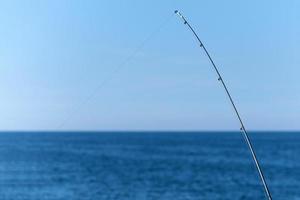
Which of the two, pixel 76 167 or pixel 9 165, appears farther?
pixel 9 165

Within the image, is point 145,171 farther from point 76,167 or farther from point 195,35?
point 195,35

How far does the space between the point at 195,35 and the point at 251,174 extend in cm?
4916

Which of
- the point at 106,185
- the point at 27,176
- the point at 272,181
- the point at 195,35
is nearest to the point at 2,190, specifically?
the point at 106,185

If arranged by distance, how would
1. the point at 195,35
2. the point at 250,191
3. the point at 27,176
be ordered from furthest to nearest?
the point at 27,176, the point at 250,191, the point at 195,35

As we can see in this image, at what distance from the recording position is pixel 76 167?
67250mm

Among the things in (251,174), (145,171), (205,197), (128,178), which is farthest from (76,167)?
(205,197)

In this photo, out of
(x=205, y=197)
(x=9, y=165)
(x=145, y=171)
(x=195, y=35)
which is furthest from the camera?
(x=9, y=165)

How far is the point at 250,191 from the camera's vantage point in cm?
4450

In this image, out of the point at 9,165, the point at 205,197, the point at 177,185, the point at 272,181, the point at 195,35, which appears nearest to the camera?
the point at 195,35

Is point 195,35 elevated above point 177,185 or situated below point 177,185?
above

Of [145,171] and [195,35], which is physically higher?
[195,35]

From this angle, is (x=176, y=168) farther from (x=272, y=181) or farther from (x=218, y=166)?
(x=272, y=181)

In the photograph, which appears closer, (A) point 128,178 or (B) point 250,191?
(B) point 250,191

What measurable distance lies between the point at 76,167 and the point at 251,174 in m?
19.5
